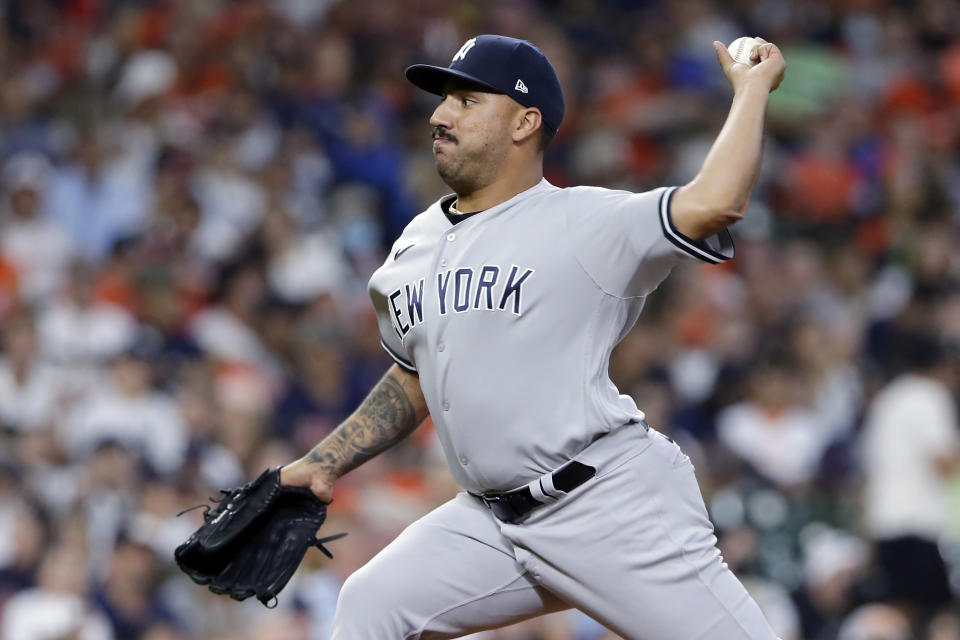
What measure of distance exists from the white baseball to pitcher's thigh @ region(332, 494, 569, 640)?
120cm

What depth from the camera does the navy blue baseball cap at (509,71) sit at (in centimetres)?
329

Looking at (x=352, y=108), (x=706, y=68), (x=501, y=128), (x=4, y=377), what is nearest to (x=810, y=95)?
(x=706, y=68)

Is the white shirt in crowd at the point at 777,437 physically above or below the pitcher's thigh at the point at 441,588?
below

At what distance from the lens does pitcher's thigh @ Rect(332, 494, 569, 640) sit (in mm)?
3238

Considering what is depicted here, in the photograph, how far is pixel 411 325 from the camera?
3.35m

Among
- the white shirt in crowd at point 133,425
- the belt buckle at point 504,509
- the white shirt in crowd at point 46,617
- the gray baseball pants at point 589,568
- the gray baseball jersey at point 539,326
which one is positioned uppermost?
the gray baseball jersey at point 539,326

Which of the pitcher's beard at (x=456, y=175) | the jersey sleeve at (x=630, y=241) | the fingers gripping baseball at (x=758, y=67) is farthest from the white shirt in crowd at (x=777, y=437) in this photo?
the fingers gripping baseball at (x=758, y=67)

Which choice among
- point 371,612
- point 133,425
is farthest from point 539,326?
point 133,425

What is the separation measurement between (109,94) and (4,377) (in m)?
2.79

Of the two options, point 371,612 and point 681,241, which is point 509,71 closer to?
point 681,241

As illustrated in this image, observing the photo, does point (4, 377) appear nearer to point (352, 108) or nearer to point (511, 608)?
point (352, 108)

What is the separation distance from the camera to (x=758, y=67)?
2984 mm

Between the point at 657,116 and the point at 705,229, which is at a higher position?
the point at 705,229

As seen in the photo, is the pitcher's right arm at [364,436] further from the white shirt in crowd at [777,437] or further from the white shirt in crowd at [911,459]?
the white shirt in crowd at [777,437]
